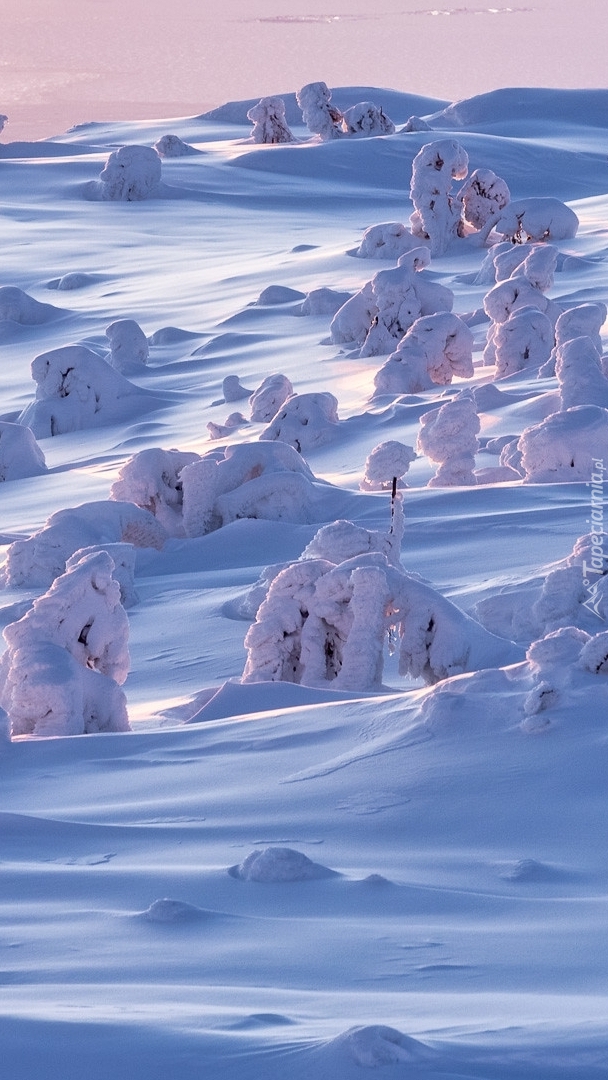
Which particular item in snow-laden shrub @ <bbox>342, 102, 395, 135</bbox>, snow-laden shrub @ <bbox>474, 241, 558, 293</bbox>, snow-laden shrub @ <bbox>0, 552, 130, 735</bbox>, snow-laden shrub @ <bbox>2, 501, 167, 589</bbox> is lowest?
snow-laden shrub @ <bbox>0, 552, 130, 735</bbox>

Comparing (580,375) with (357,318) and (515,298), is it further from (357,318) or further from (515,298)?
(357,318)

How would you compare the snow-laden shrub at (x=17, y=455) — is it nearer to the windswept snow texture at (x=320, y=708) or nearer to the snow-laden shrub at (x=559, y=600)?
the windswept snow texture at (x=320, y=708)

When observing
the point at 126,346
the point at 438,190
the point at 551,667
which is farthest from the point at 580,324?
the point at 438,190

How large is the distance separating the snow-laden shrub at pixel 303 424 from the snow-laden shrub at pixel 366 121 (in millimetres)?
18284

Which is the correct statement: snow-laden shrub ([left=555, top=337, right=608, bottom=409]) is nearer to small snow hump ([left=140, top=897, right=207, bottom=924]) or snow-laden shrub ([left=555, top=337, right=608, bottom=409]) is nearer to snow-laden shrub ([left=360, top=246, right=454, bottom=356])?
snow-laden shrub ([left=360, top=246, right=454, bottom=356])

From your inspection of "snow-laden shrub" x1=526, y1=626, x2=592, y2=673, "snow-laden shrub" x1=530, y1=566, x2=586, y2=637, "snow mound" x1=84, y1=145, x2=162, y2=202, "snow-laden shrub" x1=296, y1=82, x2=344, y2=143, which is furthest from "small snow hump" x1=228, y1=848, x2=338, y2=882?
"snow-laden shrub" x1=296, y1=82, x2=344, y2=143

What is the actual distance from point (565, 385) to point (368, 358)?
11.1 feet

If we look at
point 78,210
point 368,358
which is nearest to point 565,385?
point 368,358

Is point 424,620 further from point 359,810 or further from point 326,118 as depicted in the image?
point 326,118

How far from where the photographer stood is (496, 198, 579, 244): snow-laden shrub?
1484 centimetres

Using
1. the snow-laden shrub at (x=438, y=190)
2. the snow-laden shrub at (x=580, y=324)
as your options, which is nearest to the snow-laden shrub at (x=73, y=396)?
the snow-laden shrub at (x=580, y=324)

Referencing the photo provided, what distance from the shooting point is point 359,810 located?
11.0 ft

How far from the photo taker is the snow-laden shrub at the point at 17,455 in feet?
31.0

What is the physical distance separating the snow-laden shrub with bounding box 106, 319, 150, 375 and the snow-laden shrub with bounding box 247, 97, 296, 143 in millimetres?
14411
